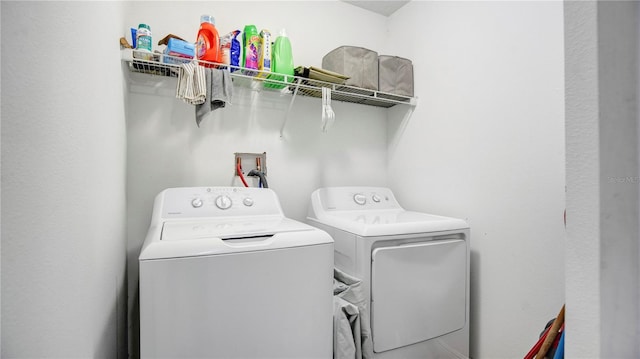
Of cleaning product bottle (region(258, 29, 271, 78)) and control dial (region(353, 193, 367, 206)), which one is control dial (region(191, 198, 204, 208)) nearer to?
cleaning product bottle (region(258, 29, 271, 78))

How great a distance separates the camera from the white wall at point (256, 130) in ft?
5.61

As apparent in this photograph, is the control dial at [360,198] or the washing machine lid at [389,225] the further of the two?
the control dial at [360,198]

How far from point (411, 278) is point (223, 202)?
106cm

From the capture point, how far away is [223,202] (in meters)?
1.56

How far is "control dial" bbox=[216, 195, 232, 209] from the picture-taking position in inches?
60.6

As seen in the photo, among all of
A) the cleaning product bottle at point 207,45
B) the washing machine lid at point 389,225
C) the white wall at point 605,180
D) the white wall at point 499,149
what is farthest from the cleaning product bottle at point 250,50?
the white wall at point 605,180

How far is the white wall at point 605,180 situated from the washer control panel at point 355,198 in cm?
142

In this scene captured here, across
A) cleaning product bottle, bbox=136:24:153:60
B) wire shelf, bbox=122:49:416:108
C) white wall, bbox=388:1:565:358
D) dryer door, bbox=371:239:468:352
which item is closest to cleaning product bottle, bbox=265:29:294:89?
wire shelf, bbox=122:49:416:108

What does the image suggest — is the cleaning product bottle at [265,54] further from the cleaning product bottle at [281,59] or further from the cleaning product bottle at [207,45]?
the cleaning product bottle at [207,45]

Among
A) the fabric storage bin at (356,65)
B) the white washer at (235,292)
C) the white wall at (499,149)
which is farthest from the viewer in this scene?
the fabric storage bin at (356,65)

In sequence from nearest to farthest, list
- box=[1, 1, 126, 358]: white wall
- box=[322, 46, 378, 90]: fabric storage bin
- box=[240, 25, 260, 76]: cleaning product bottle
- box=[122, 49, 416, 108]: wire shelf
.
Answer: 1. box=[1, 1, 126, 358]: white wall
2. box=[122, 49, 416, 108]: wire shelf
3. box=[240, 25, 260, 76]: cleaning product bottle
4. box=[322, 46, 378, 90]: fabric storage bin

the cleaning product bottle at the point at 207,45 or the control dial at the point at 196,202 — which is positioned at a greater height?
the cleaning product bottle at the point at 207,45

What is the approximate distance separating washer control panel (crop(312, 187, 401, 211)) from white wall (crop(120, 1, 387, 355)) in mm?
215

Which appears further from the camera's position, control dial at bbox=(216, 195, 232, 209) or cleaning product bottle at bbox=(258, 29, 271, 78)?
cleaning product bottle at bbox=(258, 29, 271, 78)
